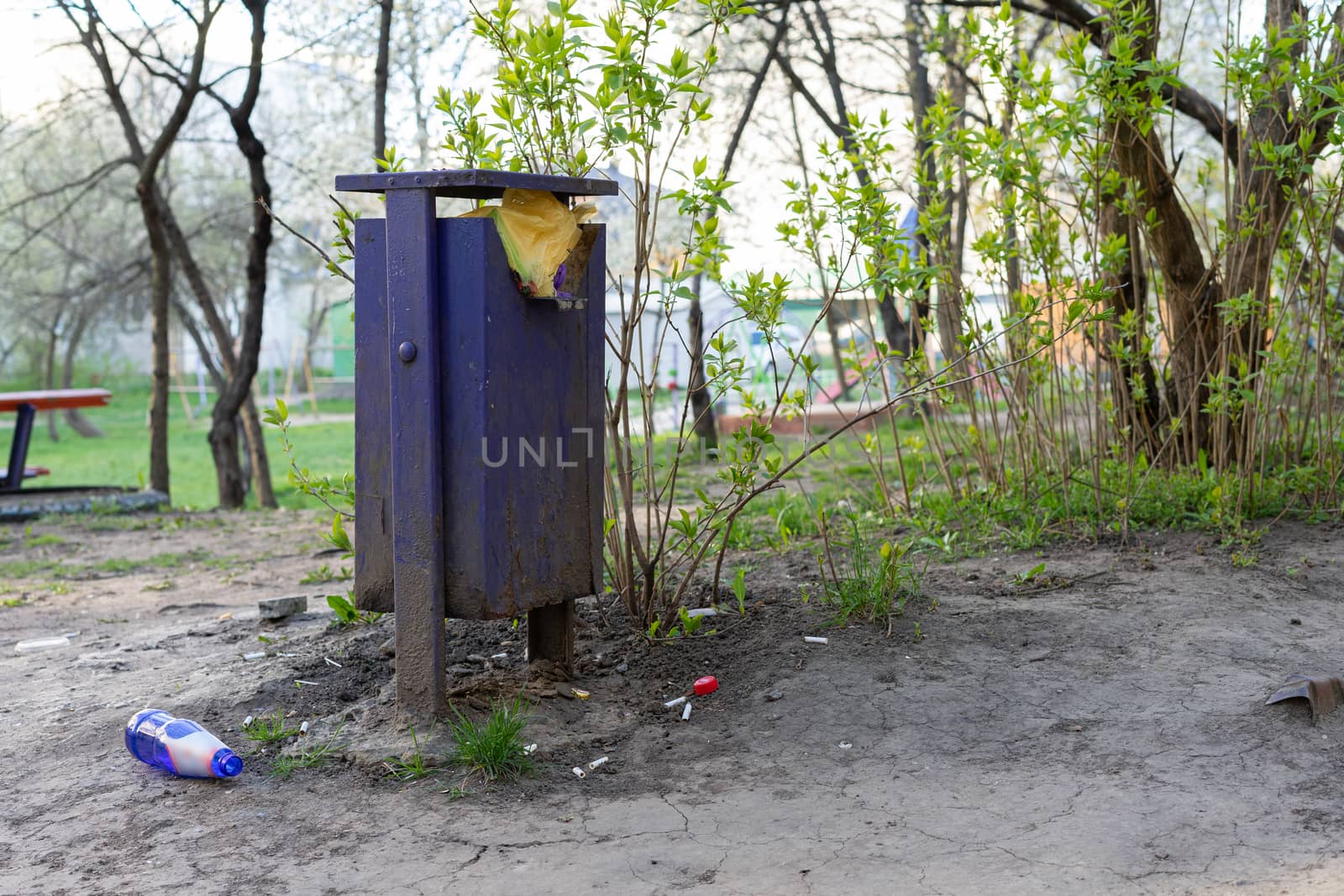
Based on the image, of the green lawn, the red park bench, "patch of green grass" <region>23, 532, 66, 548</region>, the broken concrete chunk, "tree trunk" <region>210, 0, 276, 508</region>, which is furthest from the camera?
the green lawn

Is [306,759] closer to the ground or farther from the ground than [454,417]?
closer to the ground

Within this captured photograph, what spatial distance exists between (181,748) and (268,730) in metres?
0.28

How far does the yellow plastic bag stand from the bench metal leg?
25.9 ft

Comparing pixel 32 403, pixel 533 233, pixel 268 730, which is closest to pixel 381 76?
pixel 32 403

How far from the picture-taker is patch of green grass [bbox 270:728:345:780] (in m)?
3.05

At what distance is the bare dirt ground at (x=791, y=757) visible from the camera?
2.50m

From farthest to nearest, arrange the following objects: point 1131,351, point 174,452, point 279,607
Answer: point 174,452
point 1131,351
point 279,607

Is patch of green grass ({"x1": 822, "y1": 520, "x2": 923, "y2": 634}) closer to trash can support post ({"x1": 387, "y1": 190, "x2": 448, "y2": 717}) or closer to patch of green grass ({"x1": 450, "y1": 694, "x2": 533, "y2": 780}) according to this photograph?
patch of green grass ({"x1": 450, "y1": 694, "x2": 533, "y2": 780})

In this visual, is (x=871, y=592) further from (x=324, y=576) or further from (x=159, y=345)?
(x=159, y=345)

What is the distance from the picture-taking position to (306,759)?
3.10 metres

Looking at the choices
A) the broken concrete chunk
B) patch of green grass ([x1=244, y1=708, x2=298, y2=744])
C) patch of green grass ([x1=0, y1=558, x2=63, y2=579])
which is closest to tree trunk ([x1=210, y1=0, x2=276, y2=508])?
patch of green grass ([x1=0, y1=558, x2=63, y2=579])

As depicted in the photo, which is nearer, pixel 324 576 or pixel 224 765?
pixel 224 765

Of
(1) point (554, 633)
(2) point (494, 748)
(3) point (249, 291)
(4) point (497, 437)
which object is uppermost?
(3) point (249, 291)

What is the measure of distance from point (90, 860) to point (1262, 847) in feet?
8.37
